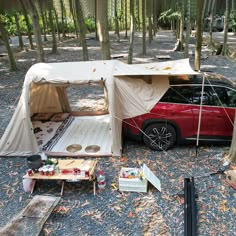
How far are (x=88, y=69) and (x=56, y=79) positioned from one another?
843 millimetres

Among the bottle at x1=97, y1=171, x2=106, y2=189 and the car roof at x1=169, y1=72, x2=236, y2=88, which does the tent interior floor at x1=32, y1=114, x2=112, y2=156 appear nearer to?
the bottle at x1=97, y1=171, x2=106, y2=189

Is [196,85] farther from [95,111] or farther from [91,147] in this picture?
[95,111]

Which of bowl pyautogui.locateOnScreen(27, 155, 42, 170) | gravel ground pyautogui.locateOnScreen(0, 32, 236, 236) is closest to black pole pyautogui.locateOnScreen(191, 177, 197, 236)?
gravel ground pyautogui.locateOnScreen(0, 32, 236, 236)

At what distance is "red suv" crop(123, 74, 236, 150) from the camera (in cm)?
662

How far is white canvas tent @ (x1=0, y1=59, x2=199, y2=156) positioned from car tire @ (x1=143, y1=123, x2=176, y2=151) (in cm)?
53

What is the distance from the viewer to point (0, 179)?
605 cm

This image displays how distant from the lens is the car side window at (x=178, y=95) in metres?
6.70

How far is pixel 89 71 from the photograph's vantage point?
22.0 ft

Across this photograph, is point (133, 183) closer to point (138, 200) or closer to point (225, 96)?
point (138, 200)

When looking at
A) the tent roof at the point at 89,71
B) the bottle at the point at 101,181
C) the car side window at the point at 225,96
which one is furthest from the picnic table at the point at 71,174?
the car side window at the point at 225,96

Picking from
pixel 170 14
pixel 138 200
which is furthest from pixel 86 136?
pixel 170 14

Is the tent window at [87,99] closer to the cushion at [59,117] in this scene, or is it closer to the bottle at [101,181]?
the cushion at [59,117]

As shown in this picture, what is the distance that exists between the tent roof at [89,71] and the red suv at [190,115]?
48 centimetres

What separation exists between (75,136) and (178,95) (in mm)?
3159
